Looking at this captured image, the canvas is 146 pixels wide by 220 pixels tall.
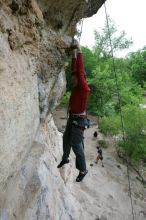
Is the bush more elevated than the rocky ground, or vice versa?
the bush

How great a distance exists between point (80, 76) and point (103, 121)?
16.6 meters

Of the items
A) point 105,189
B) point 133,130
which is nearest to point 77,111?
point 105,189

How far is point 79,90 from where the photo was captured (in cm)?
630

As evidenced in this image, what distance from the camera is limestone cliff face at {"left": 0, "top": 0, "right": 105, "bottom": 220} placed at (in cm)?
511

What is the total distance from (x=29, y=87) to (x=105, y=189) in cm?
1127

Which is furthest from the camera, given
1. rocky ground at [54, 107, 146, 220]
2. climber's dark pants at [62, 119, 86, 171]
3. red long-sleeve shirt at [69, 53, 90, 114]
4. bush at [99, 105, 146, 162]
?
bush at [99, 105, 146, 162]

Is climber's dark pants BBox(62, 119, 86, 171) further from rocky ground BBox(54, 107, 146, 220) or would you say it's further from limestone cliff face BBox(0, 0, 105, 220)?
rocky ground BBox(54, 107, 146, 220)

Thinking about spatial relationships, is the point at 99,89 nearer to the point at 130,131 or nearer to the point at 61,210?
the point at 130,131

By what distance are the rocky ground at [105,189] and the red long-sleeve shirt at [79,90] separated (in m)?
5.43

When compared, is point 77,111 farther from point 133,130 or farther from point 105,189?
point 133,130

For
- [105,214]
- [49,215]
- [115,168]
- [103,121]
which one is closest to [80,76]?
[49,215]

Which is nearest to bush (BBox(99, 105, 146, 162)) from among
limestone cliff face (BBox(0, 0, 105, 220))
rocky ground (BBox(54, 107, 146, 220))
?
rocky ground (BBox(54, 107, 146, 220))

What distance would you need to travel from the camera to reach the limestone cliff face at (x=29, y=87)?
5105 mm

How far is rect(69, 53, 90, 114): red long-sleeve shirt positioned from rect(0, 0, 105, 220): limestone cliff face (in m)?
0.67
